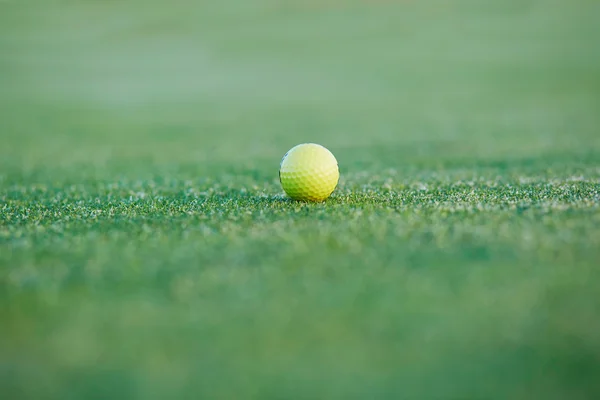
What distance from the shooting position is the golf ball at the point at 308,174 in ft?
20.0

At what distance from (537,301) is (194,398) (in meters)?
1.94

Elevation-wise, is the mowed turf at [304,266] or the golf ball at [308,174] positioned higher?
the golf ball at [308,174]

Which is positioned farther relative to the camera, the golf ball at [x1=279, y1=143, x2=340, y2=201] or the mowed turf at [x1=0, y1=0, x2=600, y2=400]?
the golf ball at [x1=279, y1=143, x2=340, y2=201]

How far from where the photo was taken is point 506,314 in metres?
3.12

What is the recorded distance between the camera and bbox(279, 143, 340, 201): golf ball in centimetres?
611

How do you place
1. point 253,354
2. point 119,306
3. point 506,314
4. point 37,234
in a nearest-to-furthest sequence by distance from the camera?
point 253,354
point 506,314
point 119,306
point 37,234

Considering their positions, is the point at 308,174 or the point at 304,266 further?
the point at 308,174

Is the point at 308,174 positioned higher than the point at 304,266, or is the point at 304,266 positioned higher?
the point at 308,174

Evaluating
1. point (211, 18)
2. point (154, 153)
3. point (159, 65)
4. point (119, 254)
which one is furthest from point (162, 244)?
point (211, 18)

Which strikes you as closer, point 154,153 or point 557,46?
point 154,153

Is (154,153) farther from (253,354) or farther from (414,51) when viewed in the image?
(414,51)

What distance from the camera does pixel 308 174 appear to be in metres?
6.07

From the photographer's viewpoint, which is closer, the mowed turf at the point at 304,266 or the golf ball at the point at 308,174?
the mowed turf at the point at 304,266

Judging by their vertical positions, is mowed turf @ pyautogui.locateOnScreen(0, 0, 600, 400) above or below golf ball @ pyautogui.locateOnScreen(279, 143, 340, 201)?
below
